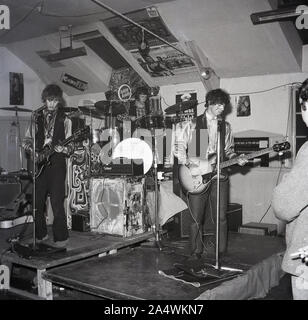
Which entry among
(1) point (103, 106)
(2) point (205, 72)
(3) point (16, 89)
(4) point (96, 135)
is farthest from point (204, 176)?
(3) point (16, 89)

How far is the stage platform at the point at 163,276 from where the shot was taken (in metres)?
3.29

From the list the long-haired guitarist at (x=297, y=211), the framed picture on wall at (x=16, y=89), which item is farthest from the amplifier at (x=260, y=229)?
the framed picture on wall at (x=16, y=89)

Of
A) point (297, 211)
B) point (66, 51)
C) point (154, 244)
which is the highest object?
point (66, 51)

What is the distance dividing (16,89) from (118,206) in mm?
4982

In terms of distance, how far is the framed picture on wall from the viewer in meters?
8.74

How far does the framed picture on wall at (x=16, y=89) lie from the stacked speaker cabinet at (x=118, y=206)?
4307 millimetres

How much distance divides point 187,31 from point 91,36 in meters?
2.10

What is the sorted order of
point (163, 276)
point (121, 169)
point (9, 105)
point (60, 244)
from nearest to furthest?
point (163, 276) < point (60, 244) < point (121, 169) < point (9, 105)

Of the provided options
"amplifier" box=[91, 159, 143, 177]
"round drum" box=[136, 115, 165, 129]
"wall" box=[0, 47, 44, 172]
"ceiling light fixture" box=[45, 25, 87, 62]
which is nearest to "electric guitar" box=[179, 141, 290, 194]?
"round drum" box=[136, 115, 165, 129]

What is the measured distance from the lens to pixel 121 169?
5375mm

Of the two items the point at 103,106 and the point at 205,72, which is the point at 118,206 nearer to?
the point at 103,106

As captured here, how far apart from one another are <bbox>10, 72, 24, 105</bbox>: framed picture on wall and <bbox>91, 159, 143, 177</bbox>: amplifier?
166 inches

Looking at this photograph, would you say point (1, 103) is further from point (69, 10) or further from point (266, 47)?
point (266, 47)

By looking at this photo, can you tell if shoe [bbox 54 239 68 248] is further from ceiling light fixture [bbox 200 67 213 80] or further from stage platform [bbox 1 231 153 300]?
ceiling light fixture [bbox 200 67 213 80]
